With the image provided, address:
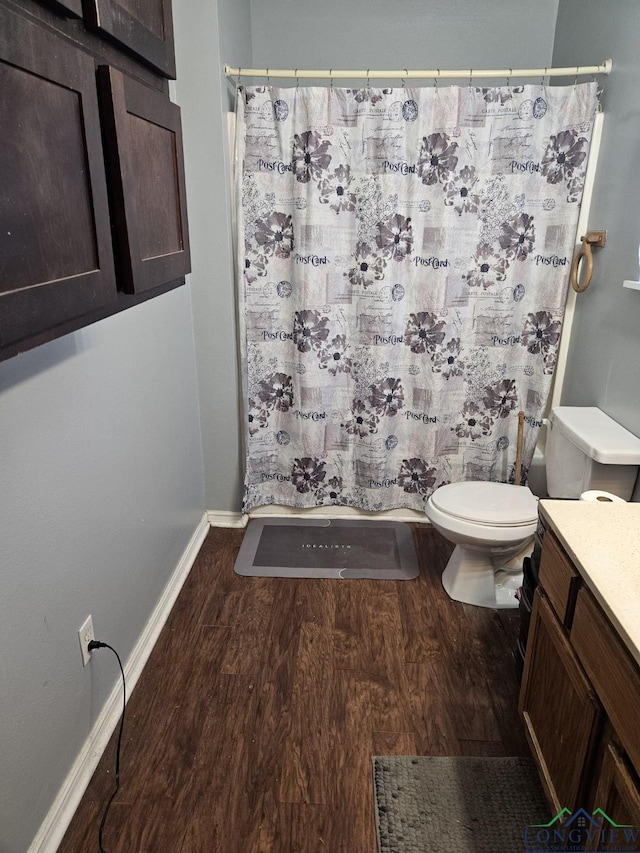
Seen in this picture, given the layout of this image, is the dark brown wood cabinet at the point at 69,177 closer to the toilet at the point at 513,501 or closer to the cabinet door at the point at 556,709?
the cabinet door at the point at 556,709

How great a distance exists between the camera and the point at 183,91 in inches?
88.4

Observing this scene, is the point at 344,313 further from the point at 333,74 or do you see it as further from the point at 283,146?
the point at 333,74

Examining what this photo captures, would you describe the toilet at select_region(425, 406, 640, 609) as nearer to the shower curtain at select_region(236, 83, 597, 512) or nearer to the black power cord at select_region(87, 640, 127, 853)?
the shower curtain at select_region(236, 83, 597, 512)

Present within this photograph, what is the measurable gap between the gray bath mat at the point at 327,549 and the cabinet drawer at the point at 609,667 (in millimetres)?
1319

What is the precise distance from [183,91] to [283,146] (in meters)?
0.44

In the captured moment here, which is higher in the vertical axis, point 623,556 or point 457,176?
point 457,176

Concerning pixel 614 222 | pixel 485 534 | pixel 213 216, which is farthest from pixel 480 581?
pixel 213 216

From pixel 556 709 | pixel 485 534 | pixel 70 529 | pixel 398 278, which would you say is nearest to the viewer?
pixel 556 709

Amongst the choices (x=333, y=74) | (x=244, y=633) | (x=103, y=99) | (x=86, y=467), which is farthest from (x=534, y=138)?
(x=244, y=633)

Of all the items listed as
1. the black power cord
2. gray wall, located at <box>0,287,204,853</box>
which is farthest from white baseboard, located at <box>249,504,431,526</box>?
the black power cord

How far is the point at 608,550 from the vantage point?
3.99 ft

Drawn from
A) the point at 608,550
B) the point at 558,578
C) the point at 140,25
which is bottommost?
the point at 558,578

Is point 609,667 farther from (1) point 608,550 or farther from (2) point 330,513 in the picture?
(2) point 330,513

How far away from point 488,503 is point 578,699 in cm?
107
